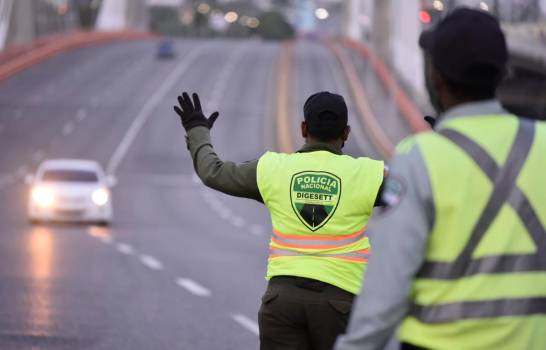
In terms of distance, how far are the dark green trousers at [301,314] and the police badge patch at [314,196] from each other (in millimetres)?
277

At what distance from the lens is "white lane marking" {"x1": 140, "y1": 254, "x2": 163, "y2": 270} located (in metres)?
20.0

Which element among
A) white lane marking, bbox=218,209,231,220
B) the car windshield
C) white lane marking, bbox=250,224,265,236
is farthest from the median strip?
the car windshield

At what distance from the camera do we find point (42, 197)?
28.8 metres

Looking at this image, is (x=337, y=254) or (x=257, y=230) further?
(x=257, y=230)

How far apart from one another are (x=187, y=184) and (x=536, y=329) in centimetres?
4412

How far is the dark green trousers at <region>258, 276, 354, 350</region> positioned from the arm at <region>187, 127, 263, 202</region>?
457 millimetres

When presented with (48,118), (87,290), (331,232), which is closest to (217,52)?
(48,118)

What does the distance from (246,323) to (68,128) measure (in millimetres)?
49510

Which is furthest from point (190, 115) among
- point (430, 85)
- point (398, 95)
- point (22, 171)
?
point (398, 95)

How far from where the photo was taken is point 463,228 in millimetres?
3953

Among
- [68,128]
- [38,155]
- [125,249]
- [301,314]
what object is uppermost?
[301,314]

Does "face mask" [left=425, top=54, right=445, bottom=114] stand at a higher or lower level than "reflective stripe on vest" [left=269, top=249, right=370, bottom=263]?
higher

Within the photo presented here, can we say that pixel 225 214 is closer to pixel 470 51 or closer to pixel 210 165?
pixel 210 165

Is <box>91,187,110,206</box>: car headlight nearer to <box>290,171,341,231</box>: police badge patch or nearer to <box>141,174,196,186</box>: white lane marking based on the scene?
<box>141,174,196,186</box>: white lane marking
